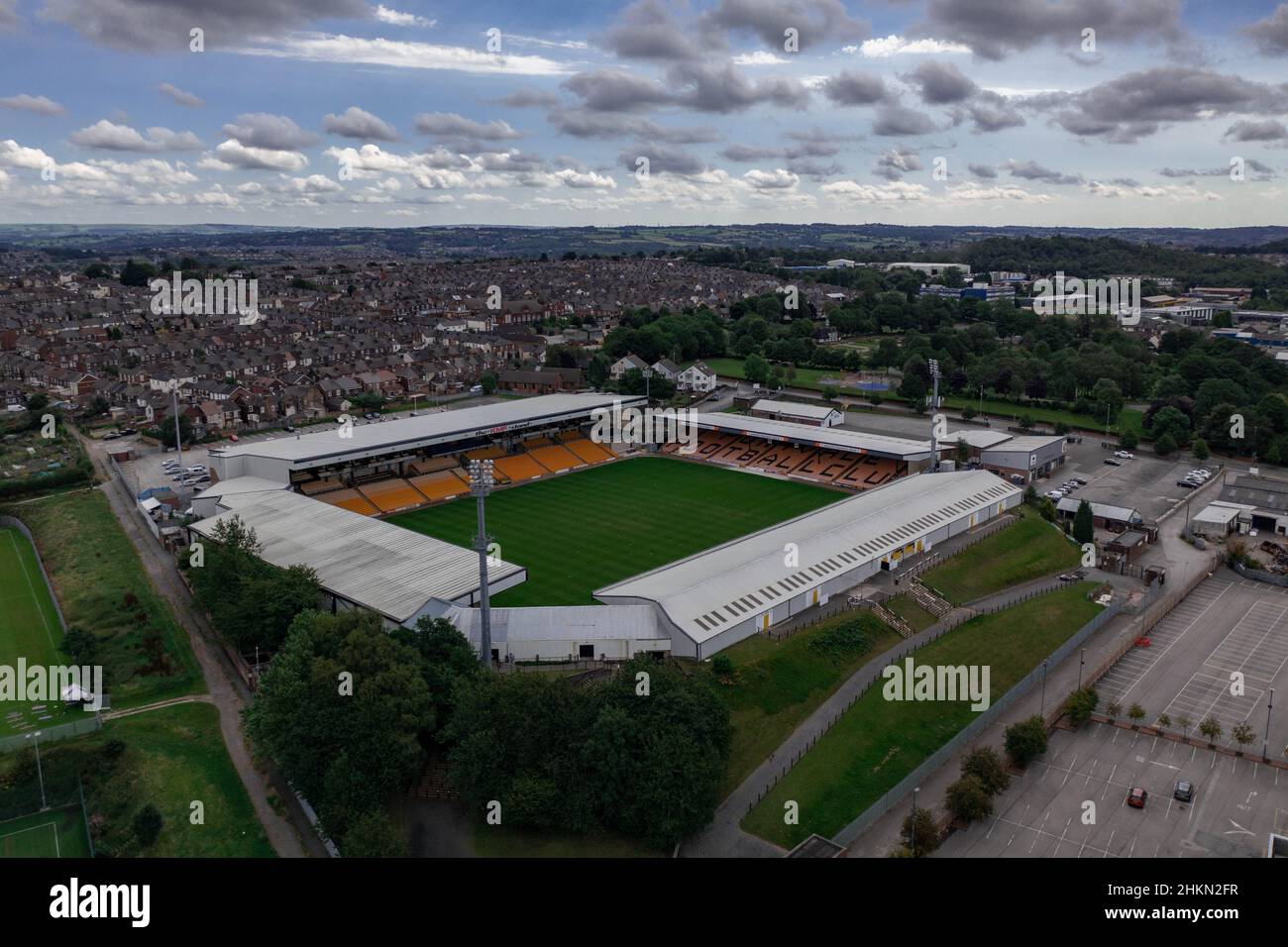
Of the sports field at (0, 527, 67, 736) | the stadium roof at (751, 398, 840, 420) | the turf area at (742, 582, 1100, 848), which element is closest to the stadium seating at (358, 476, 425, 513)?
the sports field at (0, 527, 67, 736)

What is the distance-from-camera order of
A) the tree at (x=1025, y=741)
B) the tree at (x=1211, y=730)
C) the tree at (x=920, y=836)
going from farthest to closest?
the tree at (x=1211, y=730) < the tree at (x=1025, y=741) < the tree at (x=920, y=836)

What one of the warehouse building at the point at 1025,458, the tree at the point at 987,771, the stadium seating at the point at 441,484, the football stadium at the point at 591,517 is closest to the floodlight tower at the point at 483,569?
the football stadium at the point at 591,517

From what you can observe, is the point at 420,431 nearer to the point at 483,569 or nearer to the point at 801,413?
the point at 483,569

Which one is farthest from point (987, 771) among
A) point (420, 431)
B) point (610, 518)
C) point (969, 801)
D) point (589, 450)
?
point (589, 450)

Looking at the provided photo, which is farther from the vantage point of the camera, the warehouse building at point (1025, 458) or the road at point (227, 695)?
the warehouse building at point (1025, 458)

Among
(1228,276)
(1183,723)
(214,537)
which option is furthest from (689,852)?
(1228,276)

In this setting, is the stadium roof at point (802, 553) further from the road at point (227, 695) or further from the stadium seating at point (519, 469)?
the stadium seating at point (519, 469)
